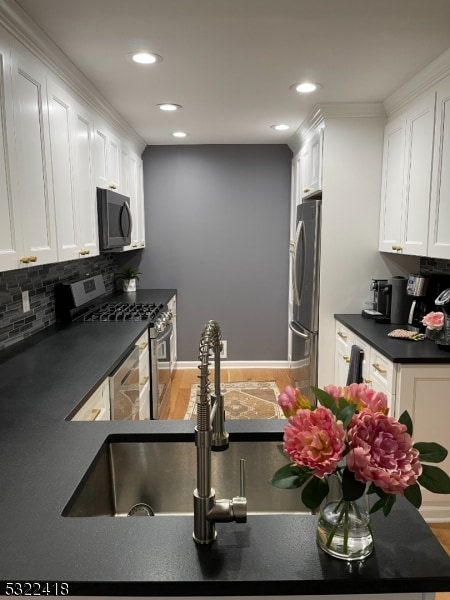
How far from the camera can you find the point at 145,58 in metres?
2.41

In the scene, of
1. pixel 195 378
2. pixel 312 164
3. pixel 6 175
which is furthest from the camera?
pixel 195 378

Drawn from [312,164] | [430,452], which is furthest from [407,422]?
[312,164]

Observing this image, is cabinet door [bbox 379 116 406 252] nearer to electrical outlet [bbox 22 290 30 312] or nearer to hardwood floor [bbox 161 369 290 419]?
hardwood floor [bbox 161 369 290 419]

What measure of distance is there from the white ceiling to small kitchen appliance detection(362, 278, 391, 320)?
130cm

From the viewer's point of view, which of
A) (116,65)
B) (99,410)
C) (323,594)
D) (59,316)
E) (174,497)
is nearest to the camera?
(323,594)

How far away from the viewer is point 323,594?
79 centimetres

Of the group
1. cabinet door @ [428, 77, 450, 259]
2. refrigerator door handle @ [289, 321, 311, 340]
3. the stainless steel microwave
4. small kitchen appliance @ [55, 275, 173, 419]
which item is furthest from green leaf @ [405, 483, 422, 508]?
refrigerator door handle @ [289, 321, 311, 340]

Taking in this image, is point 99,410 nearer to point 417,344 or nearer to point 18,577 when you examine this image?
point 18,577

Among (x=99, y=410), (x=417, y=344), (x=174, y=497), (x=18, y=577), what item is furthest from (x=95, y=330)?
(x=18, y=577)

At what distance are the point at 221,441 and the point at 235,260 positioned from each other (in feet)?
13.5

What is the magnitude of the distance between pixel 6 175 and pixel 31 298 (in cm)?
108

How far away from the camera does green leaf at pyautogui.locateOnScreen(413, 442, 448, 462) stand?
2.60 feet

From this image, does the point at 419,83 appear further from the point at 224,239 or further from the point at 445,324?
the point at 224,239

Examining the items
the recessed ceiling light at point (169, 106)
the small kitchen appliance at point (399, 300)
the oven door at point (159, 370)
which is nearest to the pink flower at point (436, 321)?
the small kitchen appliance at point (399, 300)
